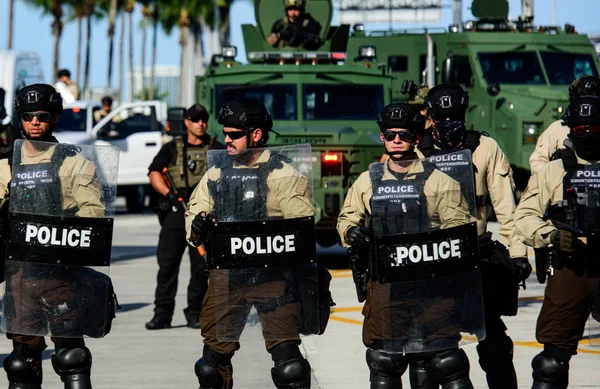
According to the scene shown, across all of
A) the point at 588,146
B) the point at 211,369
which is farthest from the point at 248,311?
the point at 588,146

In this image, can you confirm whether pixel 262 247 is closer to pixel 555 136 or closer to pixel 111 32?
pixel 555 136

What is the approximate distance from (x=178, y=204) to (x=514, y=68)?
9307 mm

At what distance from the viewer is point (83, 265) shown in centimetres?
705

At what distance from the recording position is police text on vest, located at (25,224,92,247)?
6.99 m

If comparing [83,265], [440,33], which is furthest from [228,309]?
[440,33]

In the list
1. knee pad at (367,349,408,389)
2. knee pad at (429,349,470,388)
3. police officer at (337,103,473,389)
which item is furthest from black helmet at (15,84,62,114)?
knee pad at (429,349,470,388)

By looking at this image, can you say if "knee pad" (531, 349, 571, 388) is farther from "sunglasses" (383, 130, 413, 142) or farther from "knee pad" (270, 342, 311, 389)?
"sunglasses" (383, 130, 413, 142)

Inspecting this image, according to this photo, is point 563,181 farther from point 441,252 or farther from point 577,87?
point 577,87

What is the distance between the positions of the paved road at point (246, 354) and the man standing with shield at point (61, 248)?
87 cm

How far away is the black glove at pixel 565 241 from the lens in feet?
23.0

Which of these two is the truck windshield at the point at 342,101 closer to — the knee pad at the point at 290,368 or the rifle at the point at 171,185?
the rifle at the point at 171,185

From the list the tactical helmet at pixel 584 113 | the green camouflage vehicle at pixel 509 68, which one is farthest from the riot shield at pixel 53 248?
the green camouflage vehicle at pixel 509 68

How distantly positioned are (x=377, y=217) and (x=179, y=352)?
13.6ft

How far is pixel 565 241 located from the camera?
23.0 ft
